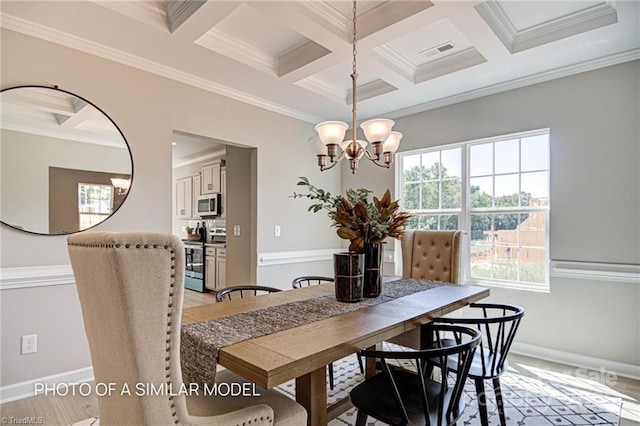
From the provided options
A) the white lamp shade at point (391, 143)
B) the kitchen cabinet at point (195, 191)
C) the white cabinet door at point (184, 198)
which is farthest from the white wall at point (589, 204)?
the white cabinet door at point (184, 198)

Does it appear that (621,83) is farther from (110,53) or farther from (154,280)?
(110,53)

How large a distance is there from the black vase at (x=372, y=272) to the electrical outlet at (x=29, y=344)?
Answer: 7.51 ft

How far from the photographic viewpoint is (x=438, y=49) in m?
2.92

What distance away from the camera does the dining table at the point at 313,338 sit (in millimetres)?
1121

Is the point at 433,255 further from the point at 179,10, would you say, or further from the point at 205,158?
the point at 205,158

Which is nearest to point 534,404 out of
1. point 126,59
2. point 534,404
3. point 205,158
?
point 534,404

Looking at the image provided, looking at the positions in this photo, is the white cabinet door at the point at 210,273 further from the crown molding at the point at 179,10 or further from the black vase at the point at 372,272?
the black vase at the point at 372,272

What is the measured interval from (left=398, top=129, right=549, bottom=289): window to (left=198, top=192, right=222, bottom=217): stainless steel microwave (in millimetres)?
3379

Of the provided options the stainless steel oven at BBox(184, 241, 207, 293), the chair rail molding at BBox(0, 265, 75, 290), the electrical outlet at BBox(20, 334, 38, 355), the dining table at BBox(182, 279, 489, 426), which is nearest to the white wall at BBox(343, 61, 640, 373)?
the dining table at BBox(182, 279, 489, 426)

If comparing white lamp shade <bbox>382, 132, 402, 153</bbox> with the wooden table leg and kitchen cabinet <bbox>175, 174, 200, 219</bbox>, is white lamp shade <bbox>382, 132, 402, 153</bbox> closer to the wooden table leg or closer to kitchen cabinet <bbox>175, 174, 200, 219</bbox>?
the wooden table leg

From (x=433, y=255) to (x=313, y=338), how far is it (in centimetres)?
185

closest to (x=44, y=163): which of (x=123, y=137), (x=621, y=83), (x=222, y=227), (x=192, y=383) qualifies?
(x=123, y=137)

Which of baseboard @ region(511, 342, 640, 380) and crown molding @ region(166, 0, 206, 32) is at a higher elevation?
crown molding @ region(166, 0, 206, 32)

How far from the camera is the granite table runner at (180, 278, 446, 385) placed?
127cm
